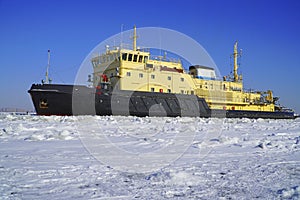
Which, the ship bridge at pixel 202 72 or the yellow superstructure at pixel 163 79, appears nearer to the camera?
the yellow superstructure at pixel 163 79

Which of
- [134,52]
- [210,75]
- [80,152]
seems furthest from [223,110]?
[80,152]

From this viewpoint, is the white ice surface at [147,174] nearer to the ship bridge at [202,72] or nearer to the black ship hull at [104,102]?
the black ship hull at [104,102]

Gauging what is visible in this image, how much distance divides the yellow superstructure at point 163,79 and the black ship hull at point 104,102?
126cm

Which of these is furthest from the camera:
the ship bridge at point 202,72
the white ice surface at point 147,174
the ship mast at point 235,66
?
the ship mast at point 235,66

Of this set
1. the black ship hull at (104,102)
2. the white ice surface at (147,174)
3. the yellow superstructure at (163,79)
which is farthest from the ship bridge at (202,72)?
the white ice surface at (147,174)

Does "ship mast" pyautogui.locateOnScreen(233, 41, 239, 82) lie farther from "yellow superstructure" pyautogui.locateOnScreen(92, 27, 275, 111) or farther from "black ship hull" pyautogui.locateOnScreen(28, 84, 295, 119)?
"black ship hull" pyautogui.locateOnScreen(28, 84, 295, 119)

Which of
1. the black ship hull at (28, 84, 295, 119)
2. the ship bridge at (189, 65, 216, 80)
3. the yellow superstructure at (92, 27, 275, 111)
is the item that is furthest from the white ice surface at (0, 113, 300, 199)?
the ship bridge at (189, 65, 216, 80)

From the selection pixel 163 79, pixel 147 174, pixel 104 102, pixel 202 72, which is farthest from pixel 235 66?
pixel 147 174

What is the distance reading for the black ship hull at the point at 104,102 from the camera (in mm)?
14312

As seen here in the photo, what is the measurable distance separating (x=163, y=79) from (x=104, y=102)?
525 cm

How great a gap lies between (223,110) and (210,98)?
150cm

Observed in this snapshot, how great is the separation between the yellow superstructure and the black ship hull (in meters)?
1.26

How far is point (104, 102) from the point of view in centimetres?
1499

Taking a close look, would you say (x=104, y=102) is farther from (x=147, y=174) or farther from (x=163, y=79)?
(x=147, y=174)
